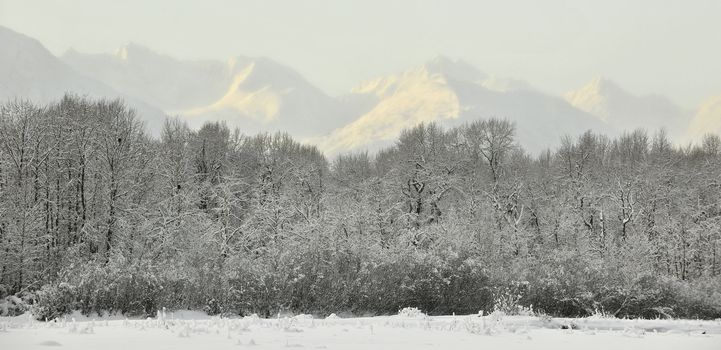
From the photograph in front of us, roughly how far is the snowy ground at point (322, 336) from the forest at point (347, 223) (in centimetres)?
449

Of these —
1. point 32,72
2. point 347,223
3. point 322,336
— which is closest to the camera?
point 322,336

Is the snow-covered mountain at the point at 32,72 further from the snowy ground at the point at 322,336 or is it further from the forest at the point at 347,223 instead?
the snowy ground at the point at 322,336

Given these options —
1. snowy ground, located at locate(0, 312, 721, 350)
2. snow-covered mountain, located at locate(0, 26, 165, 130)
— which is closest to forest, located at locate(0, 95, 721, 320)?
snowy ground, located at locate(0, 312, 721, 350)

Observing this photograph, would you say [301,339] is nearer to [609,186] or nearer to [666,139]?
[609,186]

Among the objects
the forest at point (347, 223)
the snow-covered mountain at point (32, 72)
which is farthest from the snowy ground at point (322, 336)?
the snow-covered mountain at point (32, 72)

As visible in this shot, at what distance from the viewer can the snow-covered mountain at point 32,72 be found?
101 meters

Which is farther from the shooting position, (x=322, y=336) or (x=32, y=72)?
(x=32, y=72)

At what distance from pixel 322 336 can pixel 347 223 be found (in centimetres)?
2238

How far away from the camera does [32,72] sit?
10762 cm

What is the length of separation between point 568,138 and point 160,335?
151ft

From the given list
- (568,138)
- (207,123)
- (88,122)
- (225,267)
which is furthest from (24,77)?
(225,267)

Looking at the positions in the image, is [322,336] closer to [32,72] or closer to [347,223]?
[347,223]

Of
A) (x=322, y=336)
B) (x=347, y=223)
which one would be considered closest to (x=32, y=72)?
(x=347, y=223)

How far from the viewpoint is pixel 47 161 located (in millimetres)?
32188
